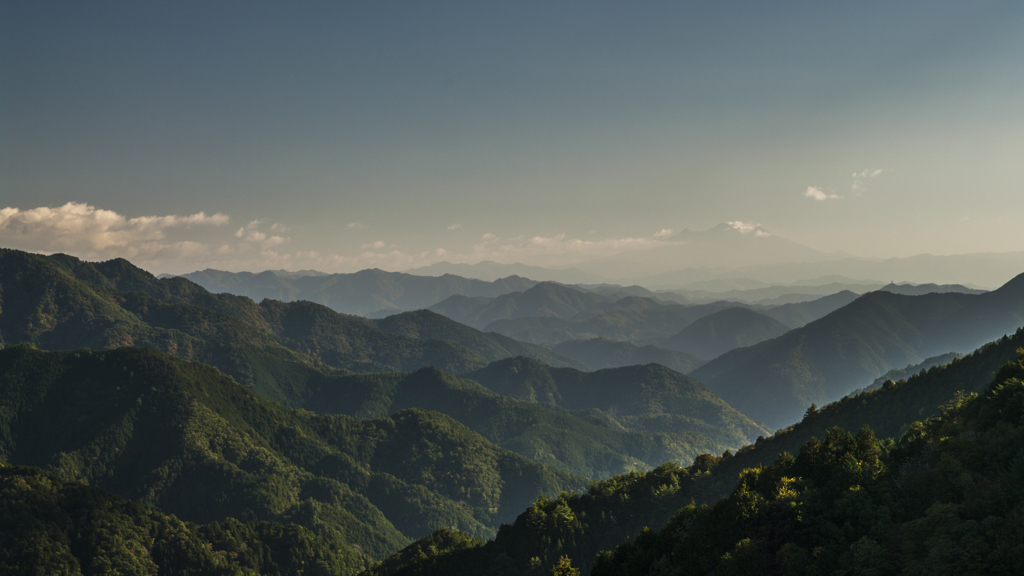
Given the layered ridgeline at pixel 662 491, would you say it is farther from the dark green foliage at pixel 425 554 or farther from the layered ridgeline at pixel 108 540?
the layered ridgeline at pixel 108 540

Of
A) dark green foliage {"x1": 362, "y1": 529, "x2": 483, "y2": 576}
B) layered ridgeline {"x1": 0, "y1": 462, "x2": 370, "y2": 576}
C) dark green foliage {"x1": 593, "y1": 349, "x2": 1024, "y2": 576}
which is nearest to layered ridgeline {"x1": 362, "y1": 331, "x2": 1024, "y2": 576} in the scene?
dark green foliage {"x1": 362, "y1": 529, "x2": 483, "y2": 576}

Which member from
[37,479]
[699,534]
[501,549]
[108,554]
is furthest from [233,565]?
[699,534]

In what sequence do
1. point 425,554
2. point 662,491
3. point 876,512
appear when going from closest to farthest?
1. point 876,512
2. point 662,491
3. point 425,554

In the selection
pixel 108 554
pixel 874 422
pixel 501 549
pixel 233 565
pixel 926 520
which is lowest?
pixel 233 565

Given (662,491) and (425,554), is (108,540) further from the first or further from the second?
(662,491)

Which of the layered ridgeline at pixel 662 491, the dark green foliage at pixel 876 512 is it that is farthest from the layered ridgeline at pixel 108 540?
the dark green foliage at pixel 876 512

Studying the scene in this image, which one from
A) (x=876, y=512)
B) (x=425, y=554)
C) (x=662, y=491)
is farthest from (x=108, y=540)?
(x=876, y=512)

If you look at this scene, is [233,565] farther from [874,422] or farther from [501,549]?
[874,422]
